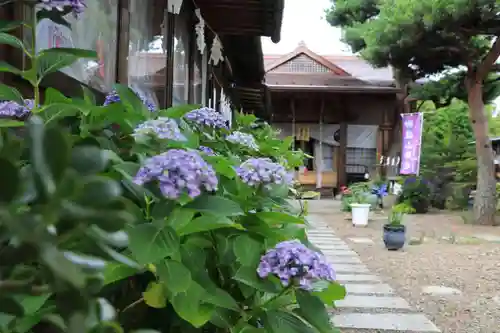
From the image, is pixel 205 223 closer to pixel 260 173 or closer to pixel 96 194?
pixel 260 173

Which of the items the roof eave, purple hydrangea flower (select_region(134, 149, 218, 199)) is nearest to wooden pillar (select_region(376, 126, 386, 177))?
the roof eave

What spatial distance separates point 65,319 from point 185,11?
4357mm

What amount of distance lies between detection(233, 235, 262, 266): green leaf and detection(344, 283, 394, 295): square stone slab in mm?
2877

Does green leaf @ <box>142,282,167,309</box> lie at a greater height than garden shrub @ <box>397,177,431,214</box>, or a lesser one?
greater

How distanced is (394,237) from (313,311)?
18.8 ft

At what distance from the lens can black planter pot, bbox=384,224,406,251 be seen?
6480 millimetres

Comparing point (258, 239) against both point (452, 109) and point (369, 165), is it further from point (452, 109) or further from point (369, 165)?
point (452, 109)

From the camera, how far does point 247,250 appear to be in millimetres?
1069

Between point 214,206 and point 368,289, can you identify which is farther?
point 368,289

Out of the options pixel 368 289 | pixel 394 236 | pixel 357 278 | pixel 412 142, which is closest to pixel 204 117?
pixel 368 289

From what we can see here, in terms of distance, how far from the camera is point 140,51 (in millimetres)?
3143

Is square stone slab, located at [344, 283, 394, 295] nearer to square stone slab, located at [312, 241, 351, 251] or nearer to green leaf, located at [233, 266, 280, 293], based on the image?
square stone slab, located at [312, 241, 351, 251]

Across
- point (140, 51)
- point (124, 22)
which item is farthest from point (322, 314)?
point (140, 51)

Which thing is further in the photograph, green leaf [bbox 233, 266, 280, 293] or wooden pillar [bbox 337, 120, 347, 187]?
wooden pillar [bbox 337, 120, 347, 187]
